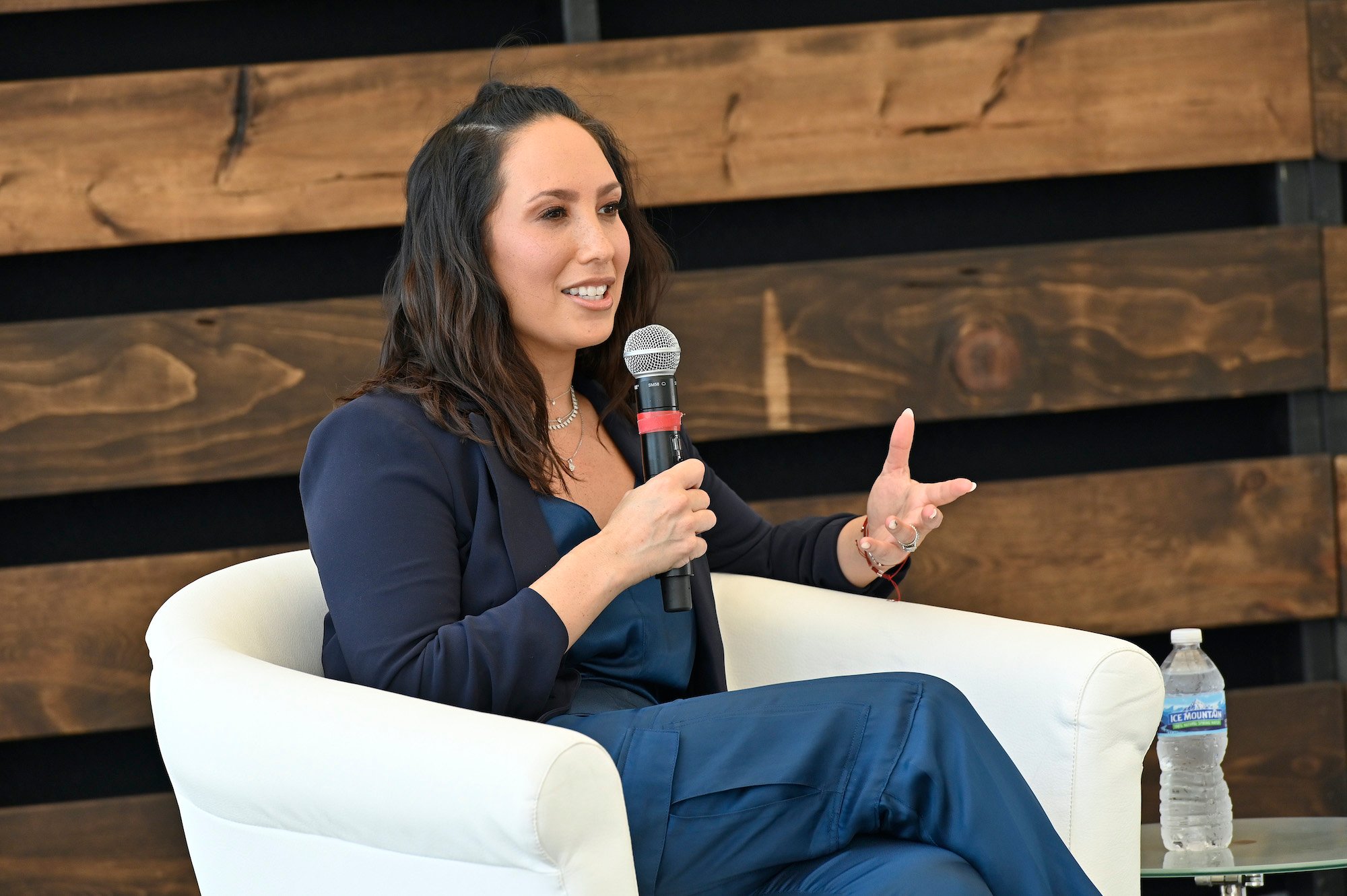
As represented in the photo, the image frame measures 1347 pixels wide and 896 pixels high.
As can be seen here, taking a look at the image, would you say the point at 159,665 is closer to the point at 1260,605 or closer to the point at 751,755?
the point at 751,755

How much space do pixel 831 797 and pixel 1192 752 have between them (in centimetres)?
110

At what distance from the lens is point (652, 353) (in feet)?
4.87

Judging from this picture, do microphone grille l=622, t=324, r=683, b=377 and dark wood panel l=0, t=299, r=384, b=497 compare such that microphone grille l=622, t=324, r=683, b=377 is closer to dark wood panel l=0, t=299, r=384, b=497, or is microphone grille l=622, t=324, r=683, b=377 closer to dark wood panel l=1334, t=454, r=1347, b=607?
dark wood panel l=0, t=299, r=384, b=497

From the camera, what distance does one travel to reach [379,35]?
243cm

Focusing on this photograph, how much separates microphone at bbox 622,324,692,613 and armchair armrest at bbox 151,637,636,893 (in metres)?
0.37

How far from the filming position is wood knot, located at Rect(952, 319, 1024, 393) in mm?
2422

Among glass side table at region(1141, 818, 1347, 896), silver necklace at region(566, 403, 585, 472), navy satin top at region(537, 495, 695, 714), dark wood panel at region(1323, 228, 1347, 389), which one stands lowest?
glass side table at region(1141, 818, 1347, 896)

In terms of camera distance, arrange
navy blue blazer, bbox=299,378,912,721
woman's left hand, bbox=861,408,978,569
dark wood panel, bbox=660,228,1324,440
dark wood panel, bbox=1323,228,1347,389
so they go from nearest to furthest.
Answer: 1. navy blue blazer, bbox=299,378,912,721
2. woman's left hand, bbox=861,408,978,569
3. dark wood panel, bbox=660,228,1324,440
4. dark wood panel, bbox=1323,228,1347,389

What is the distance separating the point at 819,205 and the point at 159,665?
158cm

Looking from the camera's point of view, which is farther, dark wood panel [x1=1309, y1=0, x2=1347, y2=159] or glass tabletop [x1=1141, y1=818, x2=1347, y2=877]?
dark wood panel [x1=1309, y1=0, x2=1347, y2=159]

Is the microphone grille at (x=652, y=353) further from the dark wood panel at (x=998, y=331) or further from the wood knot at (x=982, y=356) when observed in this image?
the wood knot at (x=982, y=356)


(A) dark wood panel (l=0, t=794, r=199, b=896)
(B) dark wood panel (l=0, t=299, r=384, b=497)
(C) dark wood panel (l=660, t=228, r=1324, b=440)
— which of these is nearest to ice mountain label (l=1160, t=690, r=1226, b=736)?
(C) dark wood panel (l=660, t=228, r=1324, b=440)

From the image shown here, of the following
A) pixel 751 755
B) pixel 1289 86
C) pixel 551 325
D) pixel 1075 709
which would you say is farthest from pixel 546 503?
pixel 1289 86

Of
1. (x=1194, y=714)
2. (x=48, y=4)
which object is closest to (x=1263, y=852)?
(x=1194, y=714)
